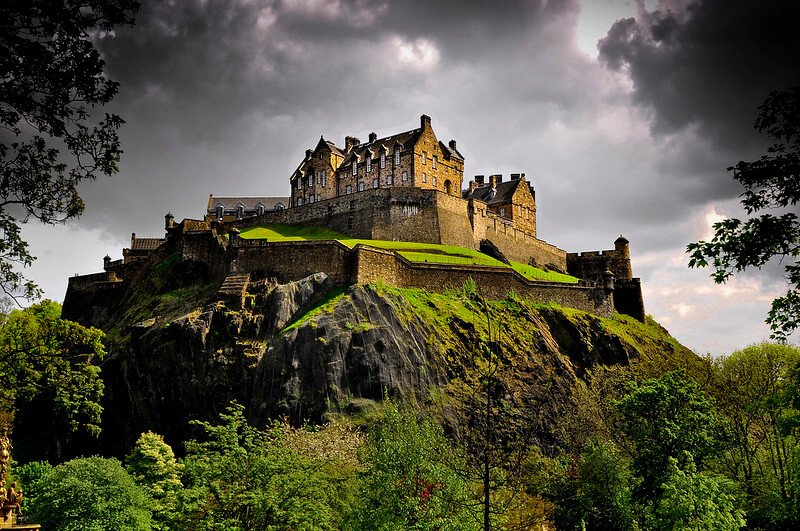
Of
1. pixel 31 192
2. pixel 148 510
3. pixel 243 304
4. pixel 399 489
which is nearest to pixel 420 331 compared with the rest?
pixel 243 304

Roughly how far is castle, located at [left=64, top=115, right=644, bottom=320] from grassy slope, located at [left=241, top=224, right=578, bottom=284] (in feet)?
5.57

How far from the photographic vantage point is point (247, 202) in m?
110

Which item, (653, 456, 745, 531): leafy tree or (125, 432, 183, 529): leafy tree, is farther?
(125, 432, 183, 529): leafy tree

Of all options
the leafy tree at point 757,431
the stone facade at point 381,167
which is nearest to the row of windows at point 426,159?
the stone facade at point 381,167

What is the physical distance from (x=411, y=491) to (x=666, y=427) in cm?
1571

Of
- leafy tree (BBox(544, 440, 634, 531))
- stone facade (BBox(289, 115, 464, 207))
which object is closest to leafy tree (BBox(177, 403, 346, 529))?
leafy tree (BBox(544, 440, 634, 531))

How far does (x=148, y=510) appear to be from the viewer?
36938 millimetres

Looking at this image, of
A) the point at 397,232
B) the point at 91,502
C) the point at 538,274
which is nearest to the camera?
the point at 91,502

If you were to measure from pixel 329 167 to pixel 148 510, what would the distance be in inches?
2290

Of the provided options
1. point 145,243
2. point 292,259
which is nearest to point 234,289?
point 292,259

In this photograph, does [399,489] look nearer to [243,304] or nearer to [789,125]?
[789,125]

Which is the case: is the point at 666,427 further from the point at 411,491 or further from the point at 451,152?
the point at 451,152

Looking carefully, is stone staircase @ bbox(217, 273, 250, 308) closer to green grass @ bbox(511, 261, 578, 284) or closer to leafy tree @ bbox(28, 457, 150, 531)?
leafy tree @ bbox(28, 457, 150, 531)

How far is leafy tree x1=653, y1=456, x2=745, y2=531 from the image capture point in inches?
1123
